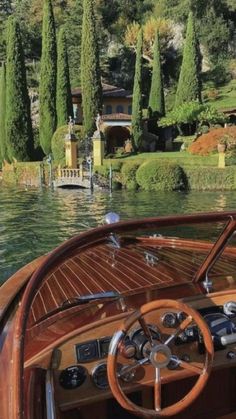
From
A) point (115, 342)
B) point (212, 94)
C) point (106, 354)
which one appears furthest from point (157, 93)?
point (115, 342)

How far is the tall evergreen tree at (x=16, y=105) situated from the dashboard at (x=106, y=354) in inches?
1285

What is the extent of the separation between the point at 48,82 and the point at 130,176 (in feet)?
44.8

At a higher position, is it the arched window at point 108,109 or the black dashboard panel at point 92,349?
the arched window at point 108,109

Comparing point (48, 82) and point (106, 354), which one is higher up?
point (48, 82)

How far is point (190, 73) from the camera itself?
39.9m

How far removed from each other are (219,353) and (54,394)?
2.93 ft

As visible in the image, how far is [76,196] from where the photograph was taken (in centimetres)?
2330

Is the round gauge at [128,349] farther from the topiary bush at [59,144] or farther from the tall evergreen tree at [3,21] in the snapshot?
the tall evergreen tree at [3,21]

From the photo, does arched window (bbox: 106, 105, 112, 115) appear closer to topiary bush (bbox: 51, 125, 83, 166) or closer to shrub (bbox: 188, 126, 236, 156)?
topiary bush (bbox: 51, 125, 83, 166)

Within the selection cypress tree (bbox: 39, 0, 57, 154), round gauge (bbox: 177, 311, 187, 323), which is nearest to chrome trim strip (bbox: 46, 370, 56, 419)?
round gauge (bbox: 177, 311, 187, 323)

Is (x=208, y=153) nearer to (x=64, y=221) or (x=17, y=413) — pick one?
(x=64, y=221)

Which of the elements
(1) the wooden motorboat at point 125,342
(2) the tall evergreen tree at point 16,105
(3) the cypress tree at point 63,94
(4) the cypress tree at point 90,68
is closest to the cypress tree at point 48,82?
(3) the cypress tree at point 63,94

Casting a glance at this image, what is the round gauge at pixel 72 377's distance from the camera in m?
2.29

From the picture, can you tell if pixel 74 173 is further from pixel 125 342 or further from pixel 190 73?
pixel 125 342
